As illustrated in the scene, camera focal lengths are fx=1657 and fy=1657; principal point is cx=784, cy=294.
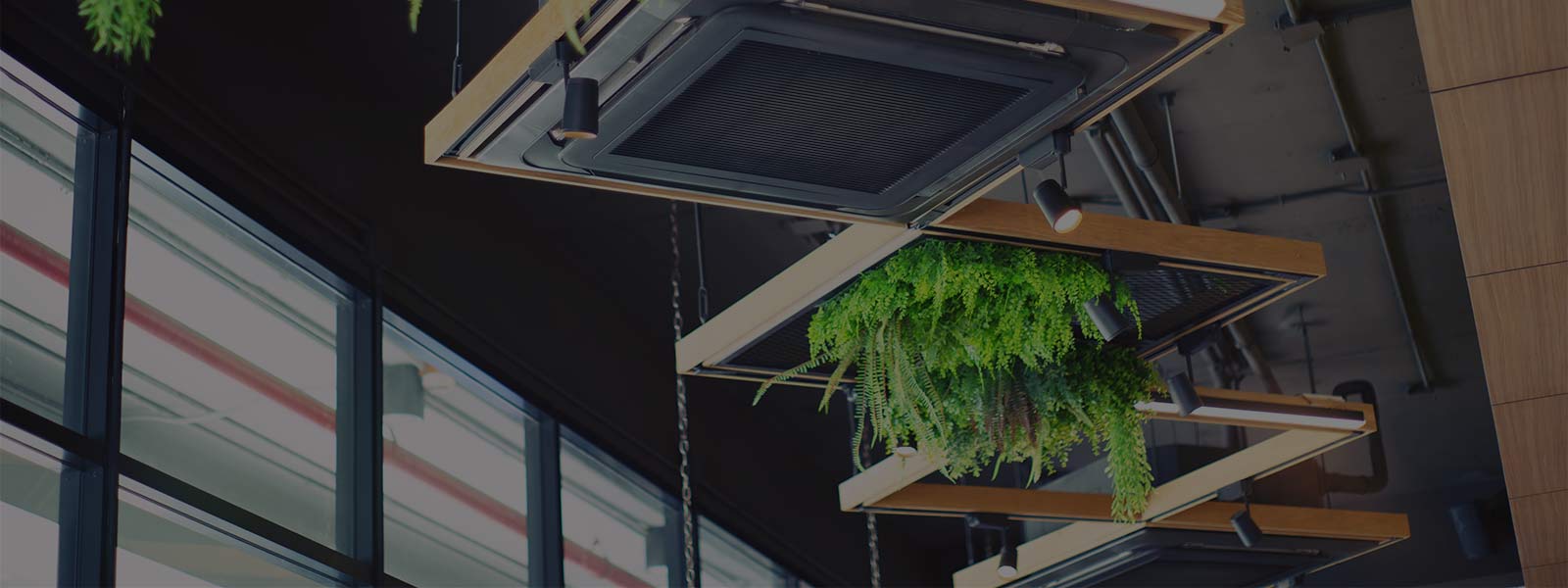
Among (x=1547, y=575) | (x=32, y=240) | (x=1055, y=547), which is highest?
(x=32, y=240)

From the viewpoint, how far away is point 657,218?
263 inches

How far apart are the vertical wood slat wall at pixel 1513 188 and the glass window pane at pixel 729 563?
3970 mm

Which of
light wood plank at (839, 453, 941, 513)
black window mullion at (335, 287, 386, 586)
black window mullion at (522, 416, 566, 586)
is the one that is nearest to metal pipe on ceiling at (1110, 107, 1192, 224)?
light wood plank at (839, 453, 941, 513)

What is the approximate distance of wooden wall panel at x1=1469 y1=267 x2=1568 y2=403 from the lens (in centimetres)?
396

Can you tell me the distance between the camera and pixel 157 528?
4.15m

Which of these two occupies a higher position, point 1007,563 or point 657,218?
point 657,218

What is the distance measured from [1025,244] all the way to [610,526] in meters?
3.72

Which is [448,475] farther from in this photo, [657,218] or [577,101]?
[577,101]

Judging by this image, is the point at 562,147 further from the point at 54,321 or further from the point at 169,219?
the point at 169,219

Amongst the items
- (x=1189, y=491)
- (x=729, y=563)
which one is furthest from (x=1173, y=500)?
(x=729, y=563)

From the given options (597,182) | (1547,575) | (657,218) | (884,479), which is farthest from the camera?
(657,218)

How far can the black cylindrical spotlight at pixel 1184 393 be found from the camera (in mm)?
4930

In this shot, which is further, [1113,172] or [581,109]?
[1113,172]

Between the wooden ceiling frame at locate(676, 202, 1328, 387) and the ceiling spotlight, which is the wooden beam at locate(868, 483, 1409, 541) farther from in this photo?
the wooden ceiling frame at locate(676, 202, 1328, 387)
